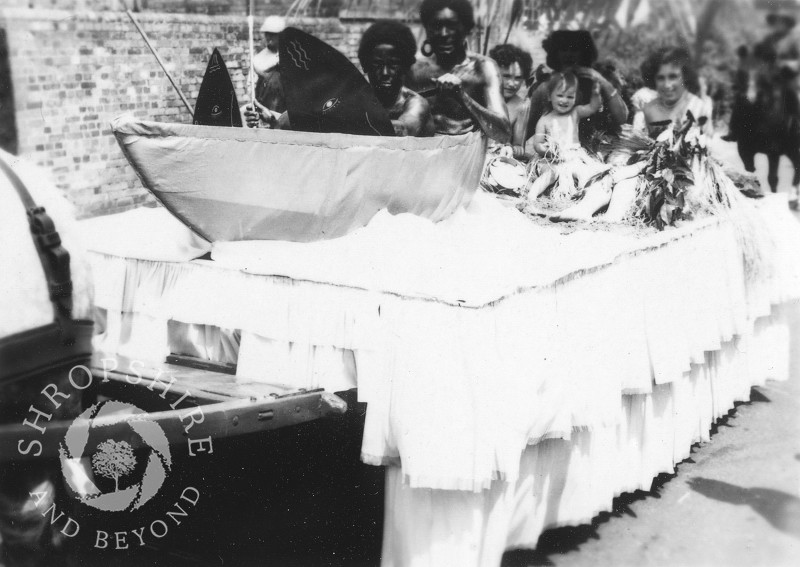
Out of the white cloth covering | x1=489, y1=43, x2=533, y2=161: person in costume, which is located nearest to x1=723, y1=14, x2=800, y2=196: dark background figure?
x1=489, y1=43, x2=533, y2=161: person in costume

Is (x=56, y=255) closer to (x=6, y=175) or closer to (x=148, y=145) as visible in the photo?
(x=6, y=175)

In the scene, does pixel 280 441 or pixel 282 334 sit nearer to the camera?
pixel 282 334

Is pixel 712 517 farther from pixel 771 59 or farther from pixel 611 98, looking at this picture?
pixel 771 59

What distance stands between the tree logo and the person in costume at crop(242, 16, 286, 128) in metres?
2.02

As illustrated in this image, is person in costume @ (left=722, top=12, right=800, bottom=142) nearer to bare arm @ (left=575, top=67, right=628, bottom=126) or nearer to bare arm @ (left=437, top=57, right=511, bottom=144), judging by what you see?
bare arm @ (left=575, top=67, right=628, bottom=126)

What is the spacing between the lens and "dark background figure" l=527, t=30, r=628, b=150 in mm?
5586

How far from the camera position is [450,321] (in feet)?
8.38

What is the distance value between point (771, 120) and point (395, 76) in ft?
19.2

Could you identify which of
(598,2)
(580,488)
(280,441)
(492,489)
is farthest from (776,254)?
(598,2)

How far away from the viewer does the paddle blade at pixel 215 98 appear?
3.59m

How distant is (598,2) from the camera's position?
880 cm

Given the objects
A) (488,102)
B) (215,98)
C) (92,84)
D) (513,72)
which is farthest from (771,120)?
(215,98)

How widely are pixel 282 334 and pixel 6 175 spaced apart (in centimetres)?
110

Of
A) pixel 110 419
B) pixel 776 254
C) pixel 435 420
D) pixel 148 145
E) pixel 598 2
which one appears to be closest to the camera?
pixel 110 419
